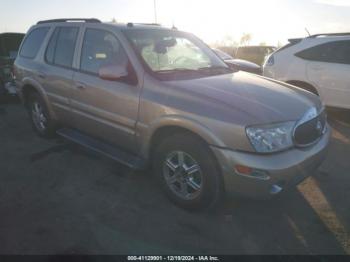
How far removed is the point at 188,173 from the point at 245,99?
3.02 ft

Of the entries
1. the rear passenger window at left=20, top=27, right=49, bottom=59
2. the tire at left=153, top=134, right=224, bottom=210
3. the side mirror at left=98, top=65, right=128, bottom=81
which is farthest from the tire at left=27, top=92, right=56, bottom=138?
the tire at left=153, top=134, right=224, bottom=210

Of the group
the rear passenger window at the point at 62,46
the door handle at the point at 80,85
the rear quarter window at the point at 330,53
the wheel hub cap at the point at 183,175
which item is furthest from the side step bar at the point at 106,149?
the rear quarter window at the point at 330,53

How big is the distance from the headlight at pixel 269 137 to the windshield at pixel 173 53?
47.5 inches

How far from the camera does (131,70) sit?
143 inches

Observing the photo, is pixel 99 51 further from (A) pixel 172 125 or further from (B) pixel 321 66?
(B) pixel 321 66

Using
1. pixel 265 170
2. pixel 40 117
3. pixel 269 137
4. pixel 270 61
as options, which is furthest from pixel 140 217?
pixel 270 61

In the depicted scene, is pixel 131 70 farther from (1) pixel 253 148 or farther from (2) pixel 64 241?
(2) pixel 64 241

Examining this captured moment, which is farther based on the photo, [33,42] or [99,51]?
[33,42]

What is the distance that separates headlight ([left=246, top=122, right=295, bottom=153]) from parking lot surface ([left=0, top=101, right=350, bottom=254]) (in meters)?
0.86

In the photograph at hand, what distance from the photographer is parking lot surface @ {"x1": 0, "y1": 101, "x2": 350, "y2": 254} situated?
2994 millimetres

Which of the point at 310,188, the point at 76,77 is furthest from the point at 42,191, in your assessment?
the point at 310,188

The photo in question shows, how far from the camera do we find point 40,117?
18.1ft

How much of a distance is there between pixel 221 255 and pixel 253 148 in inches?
38.2

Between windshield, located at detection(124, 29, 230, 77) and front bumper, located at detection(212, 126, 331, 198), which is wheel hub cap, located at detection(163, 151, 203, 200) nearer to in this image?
front bumper, located at detection(212, 126, 331, 198)
